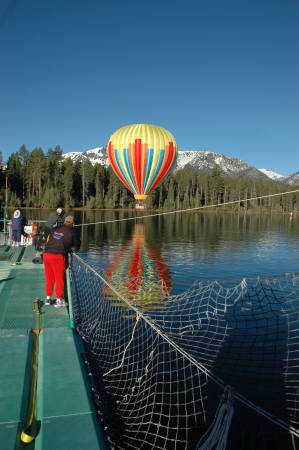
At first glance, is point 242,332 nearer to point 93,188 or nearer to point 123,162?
point 123,162

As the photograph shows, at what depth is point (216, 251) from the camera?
98.9 ft

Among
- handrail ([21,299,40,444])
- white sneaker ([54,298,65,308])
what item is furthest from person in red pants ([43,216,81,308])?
handrail ([21,299,40,444])

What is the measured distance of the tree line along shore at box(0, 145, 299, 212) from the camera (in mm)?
92312

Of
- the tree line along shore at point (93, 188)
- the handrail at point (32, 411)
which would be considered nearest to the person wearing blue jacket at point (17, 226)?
the handrail at point (32, 411)

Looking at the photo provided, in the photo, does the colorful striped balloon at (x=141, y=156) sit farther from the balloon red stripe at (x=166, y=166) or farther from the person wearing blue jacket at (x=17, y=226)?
the person wearing blue jacket at (x=17, y=226)

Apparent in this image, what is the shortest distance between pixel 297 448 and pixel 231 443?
A: 4.04 feet

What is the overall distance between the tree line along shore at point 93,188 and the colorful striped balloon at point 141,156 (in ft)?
180

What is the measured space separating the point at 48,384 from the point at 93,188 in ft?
347

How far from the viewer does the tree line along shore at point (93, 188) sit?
92.3 m

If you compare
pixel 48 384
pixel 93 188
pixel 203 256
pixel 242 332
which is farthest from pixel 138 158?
pixel 93 188

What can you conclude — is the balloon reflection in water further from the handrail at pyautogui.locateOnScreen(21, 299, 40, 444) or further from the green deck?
the handrail at pyautogui.locateOnScreen(21, 299, 40, 444)

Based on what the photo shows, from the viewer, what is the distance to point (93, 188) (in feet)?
356

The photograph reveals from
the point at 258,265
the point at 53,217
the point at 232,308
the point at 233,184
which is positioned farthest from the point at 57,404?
the point at 233,184

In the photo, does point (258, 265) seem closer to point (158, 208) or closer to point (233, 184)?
point (158, 208)
